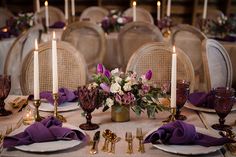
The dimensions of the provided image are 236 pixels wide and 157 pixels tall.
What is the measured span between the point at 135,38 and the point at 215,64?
1.16 meters

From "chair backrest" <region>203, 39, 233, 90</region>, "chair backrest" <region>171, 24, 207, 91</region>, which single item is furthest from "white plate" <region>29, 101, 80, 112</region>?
"chair backrest" <region>171, 24, 207, 91</region>

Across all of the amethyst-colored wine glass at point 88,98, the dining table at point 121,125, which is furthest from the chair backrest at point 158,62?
the amethyst-colored wine glass at point 88,98

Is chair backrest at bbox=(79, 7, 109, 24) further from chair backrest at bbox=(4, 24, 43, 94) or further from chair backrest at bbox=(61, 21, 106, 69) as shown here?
chair backrest at bbox=(4, 24, 43, 94)

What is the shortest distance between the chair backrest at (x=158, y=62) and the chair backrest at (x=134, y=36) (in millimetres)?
939

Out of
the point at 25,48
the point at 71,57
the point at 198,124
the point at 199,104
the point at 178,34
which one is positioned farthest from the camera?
the point at 178,34

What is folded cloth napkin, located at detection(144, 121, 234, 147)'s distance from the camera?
1357mm

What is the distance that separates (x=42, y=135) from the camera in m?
1.39

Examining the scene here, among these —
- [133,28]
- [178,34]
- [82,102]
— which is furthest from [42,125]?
[178,34]

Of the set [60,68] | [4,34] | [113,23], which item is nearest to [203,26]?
[113,23]

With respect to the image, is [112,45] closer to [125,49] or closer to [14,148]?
[125,49]

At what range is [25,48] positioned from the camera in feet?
10.2

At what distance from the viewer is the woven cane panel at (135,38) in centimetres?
329

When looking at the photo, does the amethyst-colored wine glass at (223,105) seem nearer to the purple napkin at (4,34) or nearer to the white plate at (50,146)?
the white plate at (50,146)

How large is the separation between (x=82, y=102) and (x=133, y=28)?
1.87 m
